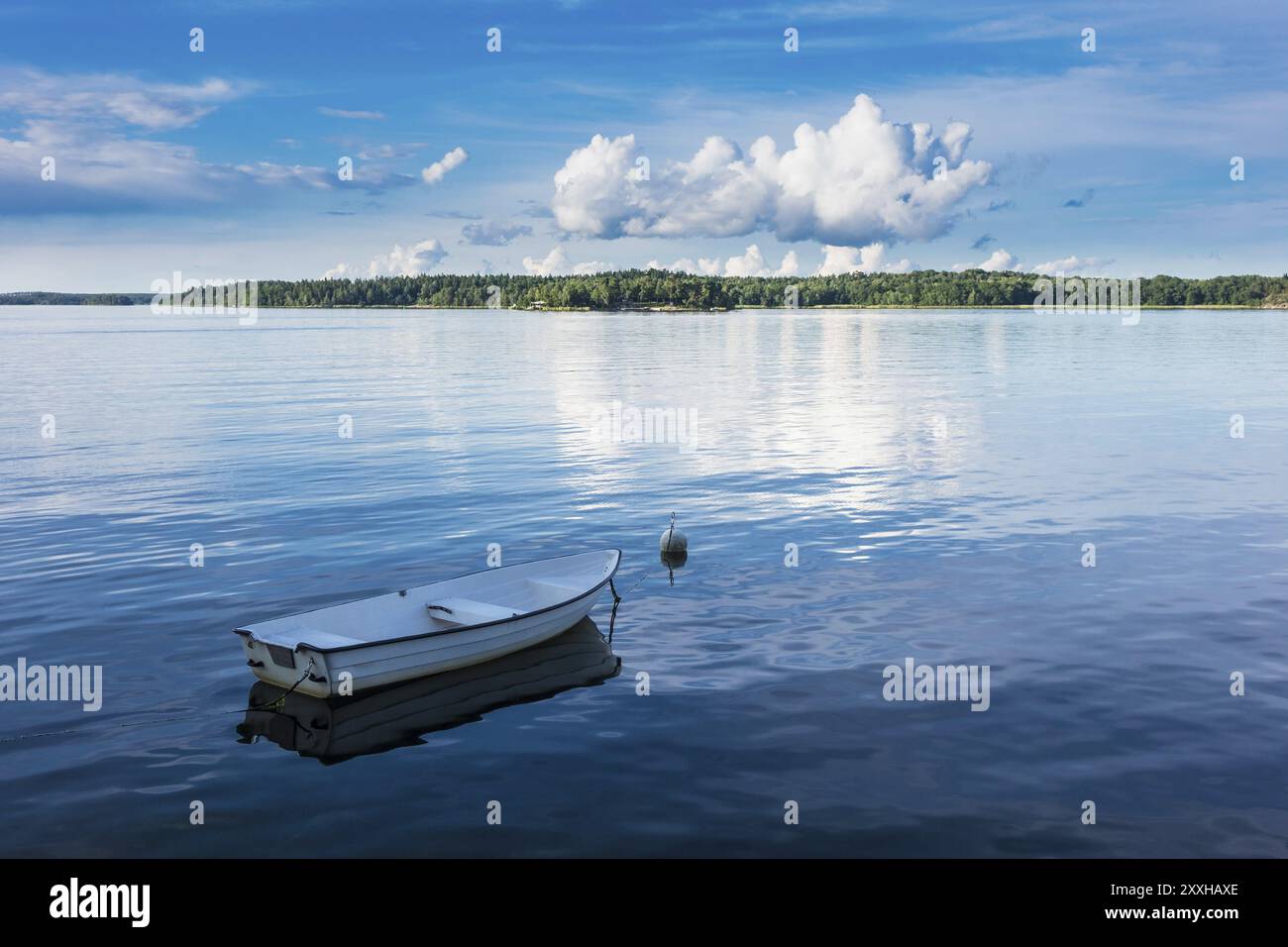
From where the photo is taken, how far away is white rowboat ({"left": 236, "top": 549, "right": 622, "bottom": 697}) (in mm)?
20062

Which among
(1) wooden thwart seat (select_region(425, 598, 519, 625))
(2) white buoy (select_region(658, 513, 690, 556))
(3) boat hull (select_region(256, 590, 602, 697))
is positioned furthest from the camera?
(2) white buoy (select_region(658, 513, 690, 556))

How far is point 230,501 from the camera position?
3938cm

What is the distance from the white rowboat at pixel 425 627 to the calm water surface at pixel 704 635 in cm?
79

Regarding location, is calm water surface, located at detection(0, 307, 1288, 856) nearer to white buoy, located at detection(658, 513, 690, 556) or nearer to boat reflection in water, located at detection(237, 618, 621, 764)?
boat reflection in water, located at detection(237, 618, 621, 764)

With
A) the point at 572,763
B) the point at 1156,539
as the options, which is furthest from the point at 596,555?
the point at 1156,539

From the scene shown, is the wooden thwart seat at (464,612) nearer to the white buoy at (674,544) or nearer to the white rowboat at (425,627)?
the white rowboat at (425,627)

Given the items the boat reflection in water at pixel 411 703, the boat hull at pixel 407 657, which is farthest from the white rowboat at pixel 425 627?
the boat reflection in water at pixel 411 703

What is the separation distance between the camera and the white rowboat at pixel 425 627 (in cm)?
2006

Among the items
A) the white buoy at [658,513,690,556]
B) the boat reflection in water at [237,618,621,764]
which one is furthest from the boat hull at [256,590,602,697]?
the white buoy at [658,513,690,556]

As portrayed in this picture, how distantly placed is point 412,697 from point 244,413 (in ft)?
174

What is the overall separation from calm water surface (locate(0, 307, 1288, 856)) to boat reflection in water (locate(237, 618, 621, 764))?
13cm

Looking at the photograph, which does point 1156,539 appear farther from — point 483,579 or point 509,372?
point 509,372

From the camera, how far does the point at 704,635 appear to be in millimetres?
23734
